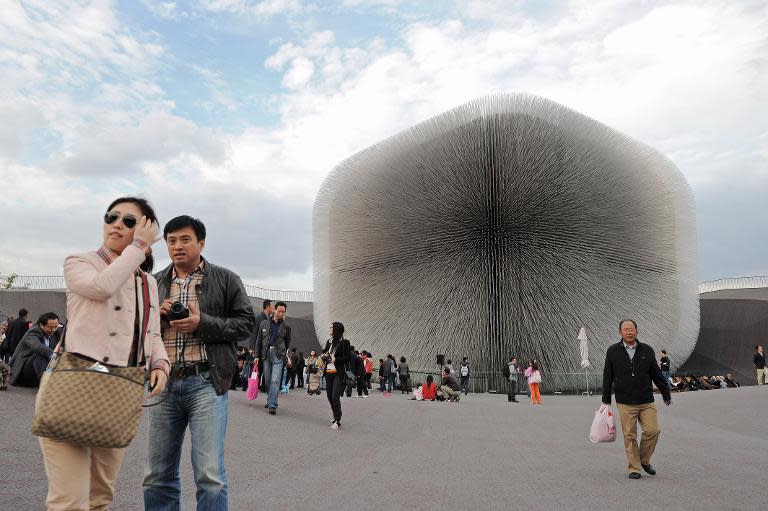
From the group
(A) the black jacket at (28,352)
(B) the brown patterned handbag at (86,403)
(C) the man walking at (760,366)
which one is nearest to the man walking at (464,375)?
(C) the man walking at (760,366)

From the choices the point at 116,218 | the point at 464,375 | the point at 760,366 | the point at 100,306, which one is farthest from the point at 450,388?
the point at 100,306

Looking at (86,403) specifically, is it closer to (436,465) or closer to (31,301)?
(436,465)

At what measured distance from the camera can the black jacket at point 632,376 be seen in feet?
21.3

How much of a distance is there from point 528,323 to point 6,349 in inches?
687

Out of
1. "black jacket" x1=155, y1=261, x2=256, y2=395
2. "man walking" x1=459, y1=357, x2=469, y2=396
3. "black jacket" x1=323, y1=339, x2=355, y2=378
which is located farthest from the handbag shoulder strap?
"man walking" x1=459, y1=357, x2=469, y2=396

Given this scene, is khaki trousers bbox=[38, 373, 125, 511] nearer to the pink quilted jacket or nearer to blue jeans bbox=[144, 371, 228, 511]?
the pink quilted jacket

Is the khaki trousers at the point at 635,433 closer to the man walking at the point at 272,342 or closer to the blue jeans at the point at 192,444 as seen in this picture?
the blue jeans at the point at 192,444

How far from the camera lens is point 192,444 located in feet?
9.97

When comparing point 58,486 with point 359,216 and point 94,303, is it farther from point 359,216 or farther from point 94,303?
point 359,216

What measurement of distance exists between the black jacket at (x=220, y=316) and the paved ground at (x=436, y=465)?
1845mm

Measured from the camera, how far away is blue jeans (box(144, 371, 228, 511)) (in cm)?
297

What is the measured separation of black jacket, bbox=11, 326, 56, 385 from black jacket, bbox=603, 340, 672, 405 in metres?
7.37

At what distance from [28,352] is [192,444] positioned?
750 centimetres

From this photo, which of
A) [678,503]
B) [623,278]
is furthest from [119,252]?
[623,278]
